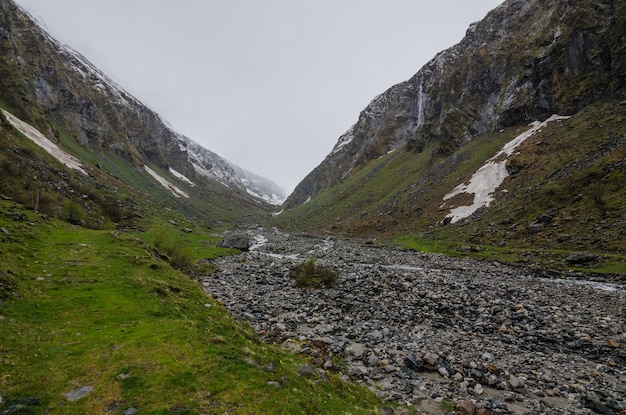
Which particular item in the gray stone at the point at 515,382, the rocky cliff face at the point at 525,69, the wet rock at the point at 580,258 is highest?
the rocky cliff face at the point at 525,69

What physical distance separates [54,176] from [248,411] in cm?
8104

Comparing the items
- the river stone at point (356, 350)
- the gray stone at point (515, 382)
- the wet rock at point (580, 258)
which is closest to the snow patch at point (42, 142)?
the river stone at point (356, 350)

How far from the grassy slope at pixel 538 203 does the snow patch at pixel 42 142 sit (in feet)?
260

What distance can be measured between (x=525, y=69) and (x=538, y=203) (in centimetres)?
6445

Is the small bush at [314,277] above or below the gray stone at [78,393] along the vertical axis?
above

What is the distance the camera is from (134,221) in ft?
238

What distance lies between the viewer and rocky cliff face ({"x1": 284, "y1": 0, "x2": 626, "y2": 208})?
73438mm

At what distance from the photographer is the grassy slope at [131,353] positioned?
1010 centimetres

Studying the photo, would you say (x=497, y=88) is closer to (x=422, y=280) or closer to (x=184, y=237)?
(x=422, y=280)

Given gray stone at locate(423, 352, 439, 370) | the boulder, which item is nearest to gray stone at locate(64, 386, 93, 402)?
gray stone at locate(423, 352, 439, 370)

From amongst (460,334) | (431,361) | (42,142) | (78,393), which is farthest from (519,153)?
(42,142)

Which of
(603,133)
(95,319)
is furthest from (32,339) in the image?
(603,133)

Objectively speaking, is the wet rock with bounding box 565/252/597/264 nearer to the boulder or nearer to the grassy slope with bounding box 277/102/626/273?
the grassy slope with bounding box 277/102/626/273

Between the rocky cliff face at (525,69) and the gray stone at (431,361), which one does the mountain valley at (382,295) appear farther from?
the rocky cliff face at (525,69)
